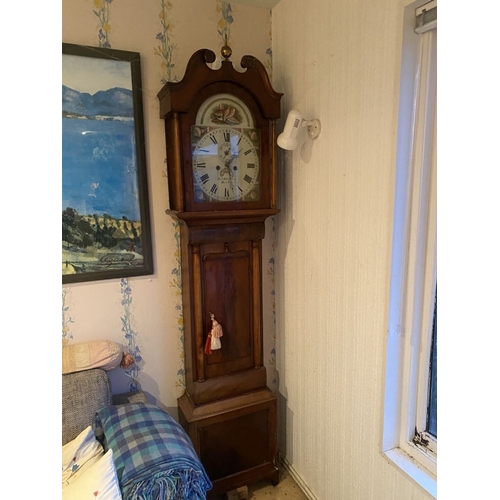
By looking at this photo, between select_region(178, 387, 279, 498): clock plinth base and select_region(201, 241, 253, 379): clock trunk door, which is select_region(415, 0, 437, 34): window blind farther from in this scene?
select_region(178, 387, 279, 498): clock plinth base

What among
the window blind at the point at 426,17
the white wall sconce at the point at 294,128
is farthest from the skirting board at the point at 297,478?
the window blind at the point at 426,17

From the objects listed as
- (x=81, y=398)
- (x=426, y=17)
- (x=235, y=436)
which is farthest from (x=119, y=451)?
(x=426, y=17)

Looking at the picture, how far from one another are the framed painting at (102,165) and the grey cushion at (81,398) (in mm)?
Result: 393

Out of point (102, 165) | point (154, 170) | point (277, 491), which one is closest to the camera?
point (102, 165)

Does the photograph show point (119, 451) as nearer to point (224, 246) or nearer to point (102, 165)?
point (224, 246)

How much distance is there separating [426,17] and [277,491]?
202 cm

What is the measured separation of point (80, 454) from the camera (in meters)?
1.36

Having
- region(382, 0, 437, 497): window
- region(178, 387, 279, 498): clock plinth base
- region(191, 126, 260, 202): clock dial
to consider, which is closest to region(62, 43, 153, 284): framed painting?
region(191, 126, 260, 202): clock dial

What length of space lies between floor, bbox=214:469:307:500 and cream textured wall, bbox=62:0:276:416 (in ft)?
1.77

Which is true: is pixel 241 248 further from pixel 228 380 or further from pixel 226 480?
pixel 226 480

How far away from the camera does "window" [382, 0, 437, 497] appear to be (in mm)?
1212
